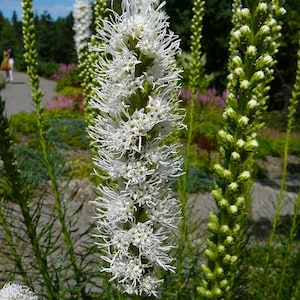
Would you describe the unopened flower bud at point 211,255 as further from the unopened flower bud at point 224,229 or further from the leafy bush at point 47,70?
the leafy bush at point 47,70

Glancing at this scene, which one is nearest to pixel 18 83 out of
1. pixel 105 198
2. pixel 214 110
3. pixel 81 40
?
pixel 214 110

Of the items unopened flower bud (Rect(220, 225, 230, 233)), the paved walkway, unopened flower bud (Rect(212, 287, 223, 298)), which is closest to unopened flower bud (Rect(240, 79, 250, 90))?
unopened flower bud (Rect(220, 225, 230, 233))

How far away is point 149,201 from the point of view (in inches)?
61.7

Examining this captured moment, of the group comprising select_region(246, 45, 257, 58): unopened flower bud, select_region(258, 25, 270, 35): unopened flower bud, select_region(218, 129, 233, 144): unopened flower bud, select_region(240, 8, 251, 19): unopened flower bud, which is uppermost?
select_region(240, 8, 251, 19): unopened flower bud

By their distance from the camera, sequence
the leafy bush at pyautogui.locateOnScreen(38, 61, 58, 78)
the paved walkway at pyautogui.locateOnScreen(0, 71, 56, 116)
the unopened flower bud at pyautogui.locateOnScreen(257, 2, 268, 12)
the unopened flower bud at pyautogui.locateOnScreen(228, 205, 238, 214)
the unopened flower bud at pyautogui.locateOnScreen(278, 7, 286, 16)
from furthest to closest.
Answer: the leafy bush at pyautogui.locateOnScreen(38, 61, 58, 78)
the paved walkway at pyautogui.locateOnScreen(0, 71, 56, 116)
the unopened flower bud at pyautogui.locateOnScreen(278, 7, 286, 16)
the unopened flower bud at pyautogui.locateOnScreen(228, 205, 238, 214)
the unopened flower bud at pyautogui.locateOnScreen(257, 2, 268, 12)

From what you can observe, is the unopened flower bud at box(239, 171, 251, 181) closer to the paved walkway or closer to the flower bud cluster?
the flower bud cluster

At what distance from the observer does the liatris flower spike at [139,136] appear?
154cm

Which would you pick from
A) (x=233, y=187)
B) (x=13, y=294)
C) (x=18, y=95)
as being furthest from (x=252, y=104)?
(x=18, y=95)

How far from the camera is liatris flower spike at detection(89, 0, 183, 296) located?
5.06ft

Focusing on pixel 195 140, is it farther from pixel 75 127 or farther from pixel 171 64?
pixel 171 64

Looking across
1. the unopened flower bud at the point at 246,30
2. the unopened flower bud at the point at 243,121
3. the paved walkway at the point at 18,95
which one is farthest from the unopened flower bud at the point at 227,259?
the paved walkway at the point at 18,95

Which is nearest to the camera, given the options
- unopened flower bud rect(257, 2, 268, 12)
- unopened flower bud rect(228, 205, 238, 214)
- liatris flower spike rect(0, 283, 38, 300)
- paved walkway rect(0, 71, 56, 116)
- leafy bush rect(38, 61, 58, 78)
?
unopened flower bud rect(257, 2, 268, 12)

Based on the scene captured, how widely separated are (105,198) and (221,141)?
498mm

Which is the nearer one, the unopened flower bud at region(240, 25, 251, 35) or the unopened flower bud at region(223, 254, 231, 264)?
the unopened flower bud at region(240, 25, 251, 35)
